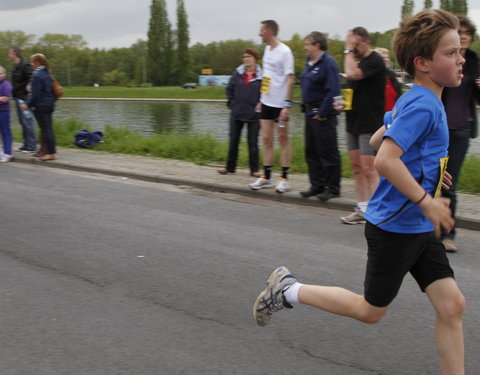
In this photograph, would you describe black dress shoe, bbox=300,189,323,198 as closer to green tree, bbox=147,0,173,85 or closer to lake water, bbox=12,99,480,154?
lake water, bbox=12,99,480,154

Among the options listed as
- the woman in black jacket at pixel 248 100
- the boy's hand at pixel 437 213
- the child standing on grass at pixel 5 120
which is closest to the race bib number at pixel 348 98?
the woman in black jacket at pixel 248 100

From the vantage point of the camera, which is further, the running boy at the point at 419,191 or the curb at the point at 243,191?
the curb at the point at 243,191

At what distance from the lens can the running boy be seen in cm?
259

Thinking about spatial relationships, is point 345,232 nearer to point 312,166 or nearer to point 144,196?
point 312,166

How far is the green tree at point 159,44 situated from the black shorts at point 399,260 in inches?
4899

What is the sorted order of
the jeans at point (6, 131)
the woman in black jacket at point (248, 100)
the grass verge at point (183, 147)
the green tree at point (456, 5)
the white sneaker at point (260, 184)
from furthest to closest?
the green tree at point (456, 5) < the jeans at point (6, 131) < the grass verge at point (183, 147) < the woman in black jacket at point (248, 100) < the white sneaker at point (260, 184)

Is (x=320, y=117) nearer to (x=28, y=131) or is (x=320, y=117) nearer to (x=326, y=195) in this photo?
(x=326, y=195)

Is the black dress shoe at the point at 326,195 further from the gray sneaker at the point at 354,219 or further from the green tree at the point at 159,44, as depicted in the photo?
the green tree at the point at 159,44

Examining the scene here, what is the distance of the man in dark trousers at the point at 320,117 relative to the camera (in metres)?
7.45

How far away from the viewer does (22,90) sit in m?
12.9

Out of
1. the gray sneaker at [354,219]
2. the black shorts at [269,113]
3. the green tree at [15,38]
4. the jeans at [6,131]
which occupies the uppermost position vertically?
the green tree at [15,38]

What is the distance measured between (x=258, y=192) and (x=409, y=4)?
333 feet

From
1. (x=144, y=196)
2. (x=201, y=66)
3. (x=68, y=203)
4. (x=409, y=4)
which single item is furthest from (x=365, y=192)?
(x=201, y=66)

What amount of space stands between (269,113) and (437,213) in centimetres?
613
